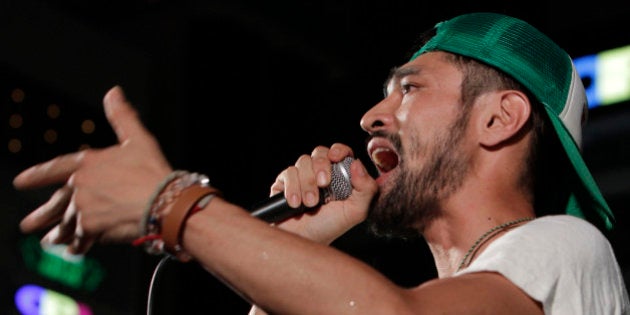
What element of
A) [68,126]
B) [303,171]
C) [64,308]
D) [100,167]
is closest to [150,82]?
[68,126]

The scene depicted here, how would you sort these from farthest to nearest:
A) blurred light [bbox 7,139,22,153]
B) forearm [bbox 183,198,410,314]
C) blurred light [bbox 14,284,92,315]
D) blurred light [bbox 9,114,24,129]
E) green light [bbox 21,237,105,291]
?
green light [bbox 21,237,105,291], blurred light [bbox 14,284,92,315], blurred light [bbox 7,139,22,153], blurred light [bbox 9,114,24,129], forearm [bbox 183,198,410,314]

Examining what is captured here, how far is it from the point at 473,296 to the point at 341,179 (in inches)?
19.3

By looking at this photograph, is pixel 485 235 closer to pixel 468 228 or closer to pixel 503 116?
pixel 468 228

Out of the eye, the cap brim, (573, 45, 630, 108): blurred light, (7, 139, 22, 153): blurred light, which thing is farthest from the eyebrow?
(7, 139, 22, 153): blurred light

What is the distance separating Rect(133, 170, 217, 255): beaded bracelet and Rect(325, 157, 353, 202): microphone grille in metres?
0.50

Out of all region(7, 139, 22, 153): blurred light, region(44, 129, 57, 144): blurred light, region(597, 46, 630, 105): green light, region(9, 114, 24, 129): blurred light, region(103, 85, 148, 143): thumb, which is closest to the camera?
region(103, 85, 148, 143): thumb

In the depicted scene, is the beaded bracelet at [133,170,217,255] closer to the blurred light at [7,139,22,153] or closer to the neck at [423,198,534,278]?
the neck at [423,198,534,278]

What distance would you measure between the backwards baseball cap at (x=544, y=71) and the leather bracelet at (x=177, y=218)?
2.46 feet

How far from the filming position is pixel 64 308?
5938 millimetres

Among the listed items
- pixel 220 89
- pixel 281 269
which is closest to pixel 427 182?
pixel 281 269

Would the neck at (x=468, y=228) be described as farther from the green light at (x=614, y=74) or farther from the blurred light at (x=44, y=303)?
the blurred light at (x=44, y=303)

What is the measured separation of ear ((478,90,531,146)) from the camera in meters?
1.69

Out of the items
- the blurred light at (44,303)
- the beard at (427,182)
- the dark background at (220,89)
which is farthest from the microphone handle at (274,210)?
the blurred light at (44,303)

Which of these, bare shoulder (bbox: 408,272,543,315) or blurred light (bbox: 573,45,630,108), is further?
blurred light (bbox: 573,45,630,108)
